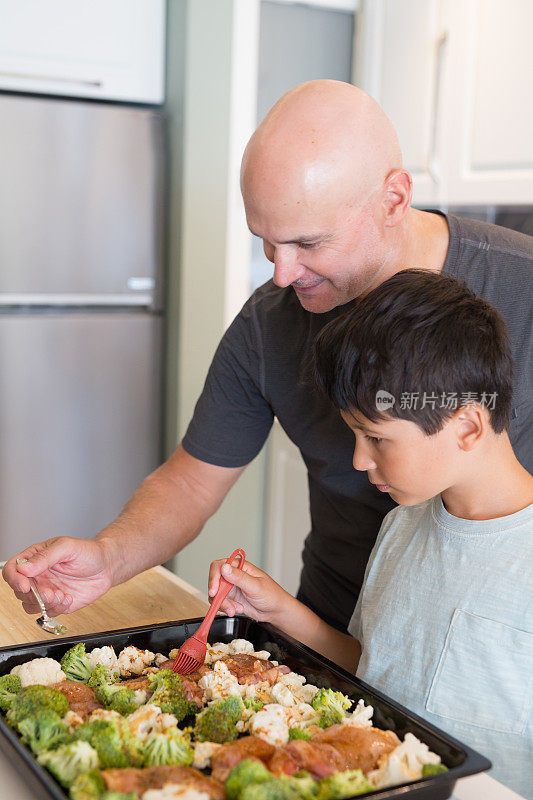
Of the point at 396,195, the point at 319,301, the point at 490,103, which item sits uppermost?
the point at 490,103

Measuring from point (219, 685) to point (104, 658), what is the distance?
145 mm

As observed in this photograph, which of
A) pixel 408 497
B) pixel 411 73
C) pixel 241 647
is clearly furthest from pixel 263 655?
pixel 411 73

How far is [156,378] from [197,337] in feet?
0.61

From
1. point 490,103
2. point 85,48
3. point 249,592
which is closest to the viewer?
point 249,592

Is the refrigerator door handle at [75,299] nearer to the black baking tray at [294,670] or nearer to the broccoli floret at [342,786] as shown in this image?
the black baking tray at [294,670]

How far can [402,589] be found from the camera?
1107mm

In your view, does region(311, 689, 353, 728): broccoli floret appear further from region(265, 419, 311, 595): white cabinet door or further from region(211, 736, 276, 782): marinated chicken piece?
region(265, 419, 311, 595): white cabinet door

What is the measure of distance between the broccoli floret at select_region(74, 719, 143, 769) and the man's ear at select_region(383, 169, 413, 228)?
0.71 metres

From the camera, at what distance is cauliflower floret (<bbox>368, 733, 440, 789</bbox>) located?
742mm

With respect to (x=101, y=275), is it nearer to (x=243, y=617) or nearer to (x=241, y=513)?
(x=241, y=513)

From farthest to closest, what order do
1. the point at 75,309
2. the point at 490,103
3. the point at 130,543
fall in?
1. the point at 75,309
2. the point at 490,103
3. the point at 130,543

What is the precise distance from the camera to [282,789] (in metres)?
0.69

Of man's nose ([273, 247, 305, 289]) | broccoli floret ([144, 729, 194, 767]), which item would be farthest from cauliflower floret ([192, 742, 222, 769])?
man's nose ([273, 247, 305, 289])

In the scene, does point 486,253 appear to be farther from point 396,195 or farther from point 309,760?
point 309,760
